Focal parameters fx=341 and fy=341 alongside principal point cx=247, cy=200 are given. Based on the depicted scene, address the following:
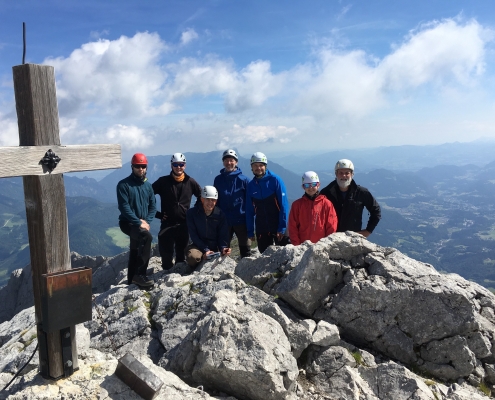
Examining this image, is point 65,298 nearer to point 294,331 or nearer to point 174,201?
point 294,331

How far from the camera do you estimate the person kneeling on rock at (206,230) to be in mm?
12305

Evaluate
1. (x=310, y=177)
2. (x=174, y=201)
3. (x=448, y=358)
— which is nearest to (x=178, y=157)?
(x=174, y=201)

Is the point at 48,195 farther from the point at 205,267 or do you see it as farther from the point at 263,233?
the point at 263,233

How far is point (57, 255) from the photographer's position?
5574mm

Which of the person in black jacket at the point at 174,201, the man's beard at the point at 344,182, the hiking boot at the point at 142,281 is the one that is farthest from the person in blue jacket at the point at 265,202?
the hiking boot at the point at 142,281

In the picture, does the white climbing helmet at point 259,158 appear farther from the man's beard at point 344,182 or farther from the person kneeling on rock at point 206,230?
the man's beard at point 344,182

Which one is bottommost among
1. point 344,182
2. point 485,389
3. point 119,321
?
point 485,389

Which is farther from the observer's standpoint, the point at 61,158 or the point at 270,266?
the point at 270,266

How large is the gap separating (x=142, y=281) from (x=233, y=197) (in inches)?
177

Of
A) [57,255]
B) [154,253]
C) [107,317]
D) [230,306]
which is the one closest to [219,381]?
[230,306]

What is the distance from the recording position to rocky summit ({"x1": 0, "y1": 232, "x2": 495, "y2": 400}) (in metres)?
6.11

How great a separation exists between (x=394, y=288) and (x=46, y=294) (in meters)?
7.15

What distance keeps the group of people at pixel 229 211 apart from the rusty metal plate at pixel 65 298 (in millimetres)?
5627

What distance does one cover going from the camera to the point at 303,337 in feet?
23.6
